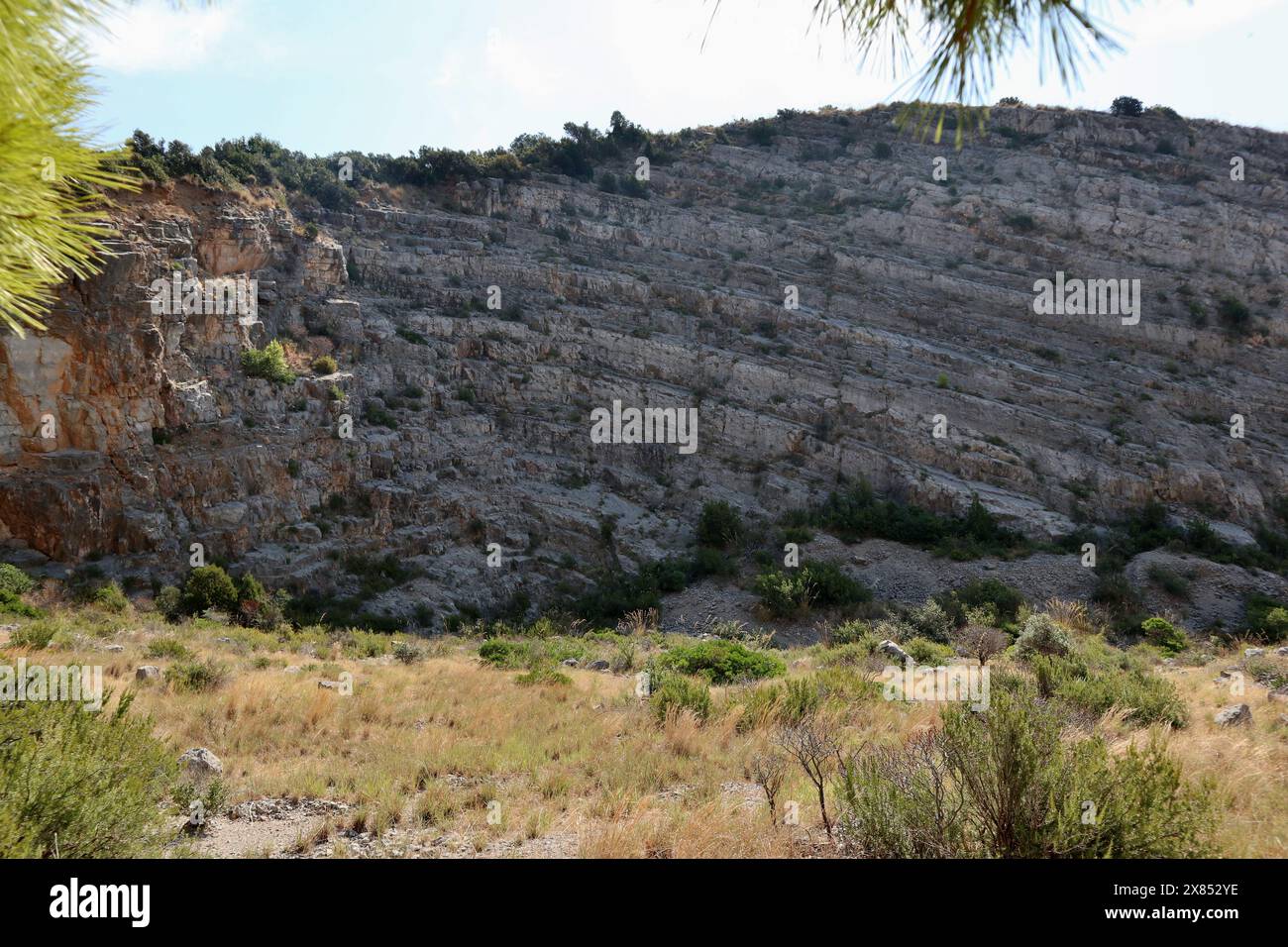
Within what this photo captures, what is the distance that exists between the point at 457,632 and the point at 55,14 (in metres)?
16.0

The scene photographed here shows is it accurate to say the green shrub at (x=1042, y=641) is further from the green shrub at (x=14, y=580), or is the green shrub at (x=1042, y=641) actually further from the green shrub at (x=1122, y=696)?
the green shrub at (x=14, y=580)

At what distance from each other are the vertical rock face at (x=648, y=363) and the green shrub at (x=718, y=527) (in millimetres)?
955

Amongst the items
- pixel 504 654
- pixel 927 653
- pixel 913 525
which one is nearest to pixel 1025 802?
pixel 927 653

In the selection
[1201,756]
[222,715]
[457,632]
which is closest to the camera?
[1201,756]

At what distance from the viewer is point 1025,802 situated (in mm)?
3502

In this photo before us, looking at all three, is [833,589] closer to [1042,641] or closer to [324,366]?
[1042,641]

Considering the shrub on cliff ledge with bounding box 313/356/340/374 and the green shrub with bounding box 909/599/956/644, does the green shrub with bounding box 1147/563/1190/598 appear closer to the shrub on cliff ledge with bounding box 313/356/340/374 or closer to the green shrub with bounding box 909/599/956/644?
the green shrub with bounding box 909/599/956/644

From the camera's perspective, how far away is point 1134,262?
30.2 meters

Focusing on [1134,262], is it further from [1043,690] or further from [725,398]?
[1043,690]

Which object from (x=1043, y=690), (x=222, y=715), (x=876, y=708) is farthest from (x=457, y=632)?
(x=1043, y=690)

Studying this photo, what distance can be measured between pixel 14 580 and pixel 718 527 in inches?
665

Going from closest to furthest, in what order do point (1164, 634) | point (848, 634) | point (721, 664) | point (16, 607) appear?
point (721, 664) < point (16, 607) < point (848, 634) < point (1164, 634)

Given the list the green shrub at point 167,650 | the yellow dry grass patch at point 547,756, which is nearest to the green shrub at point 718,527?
the yellow dry grass patch at point 547,756

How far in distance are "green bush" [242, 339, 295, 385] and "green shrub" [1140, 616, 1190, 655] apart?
23.0 meters
